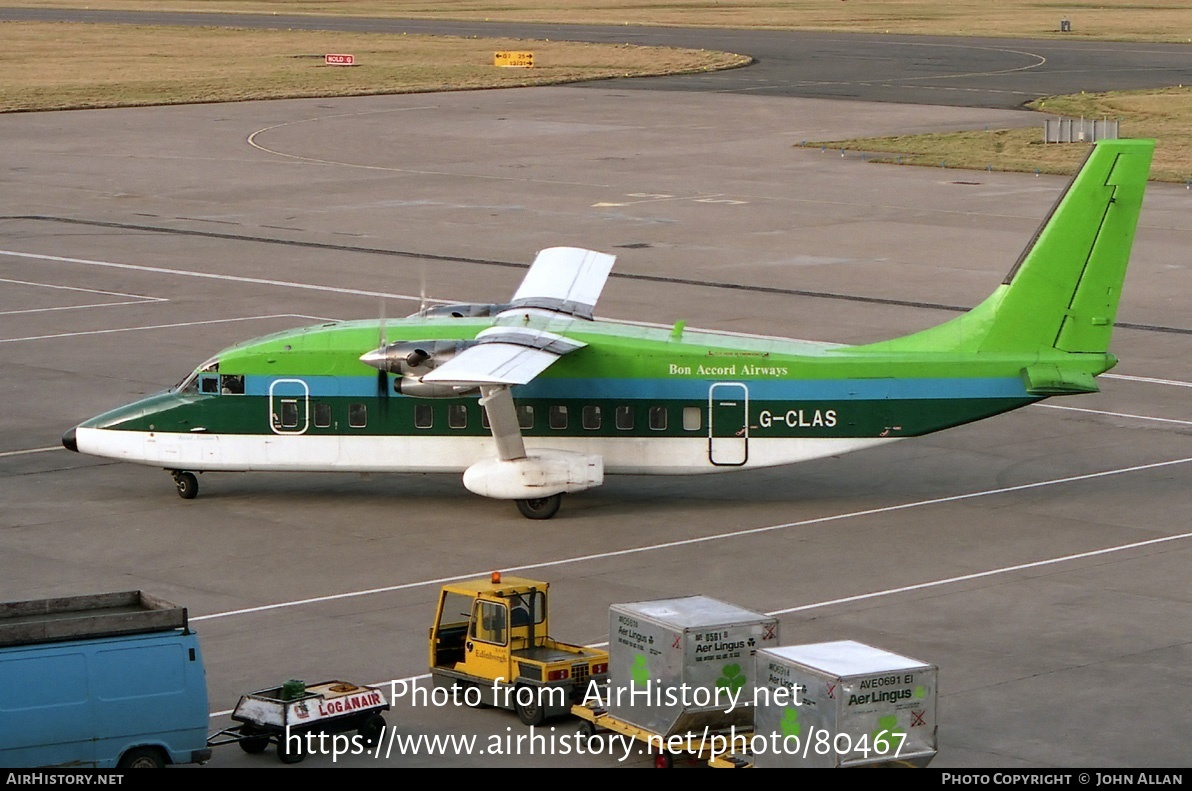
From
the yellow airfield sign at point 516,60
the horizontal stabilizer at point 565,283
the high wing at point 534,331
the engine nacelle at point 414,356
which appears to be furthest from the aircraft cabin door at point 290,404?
the yellow airfield sign at point 516,60

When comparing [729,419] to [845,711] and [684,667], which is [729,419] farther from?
[845,711]

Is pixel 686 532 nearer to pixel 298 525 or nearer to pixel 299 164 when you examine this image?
pixel 298 525

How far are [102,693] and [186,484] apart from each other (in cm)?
1579

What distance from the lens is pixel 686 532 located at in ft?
110

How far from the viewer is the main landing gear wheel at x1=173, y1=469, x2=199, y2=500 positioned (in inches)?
1423

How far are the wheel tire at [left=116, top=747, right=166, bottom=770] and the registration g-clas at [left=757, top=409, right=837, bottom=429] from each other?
16.5 meters

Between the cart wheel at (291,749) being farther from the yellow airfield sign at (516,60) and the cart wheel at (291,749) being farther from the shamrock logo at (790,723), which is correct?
the yellow airfield sign at (516,60)

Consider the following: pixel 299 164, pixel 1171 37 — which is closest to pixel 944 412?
pixel 299 164

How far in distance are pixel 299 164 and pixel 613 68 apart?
49134 millimetres

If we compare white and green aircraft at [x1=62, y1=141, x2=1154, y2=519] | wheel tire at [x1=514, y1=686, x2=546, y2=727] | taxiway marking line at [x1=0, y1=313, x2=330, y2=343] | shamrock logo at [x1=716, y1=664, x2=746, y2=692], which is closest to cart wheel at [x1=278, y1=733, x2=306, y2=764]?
wheel tire at [x1=514, y1=686, x2=546, y2=727]

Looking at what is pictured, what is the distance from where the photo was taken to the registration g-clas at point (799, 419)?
34.5m

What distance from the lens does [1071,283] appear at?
34.7 metres

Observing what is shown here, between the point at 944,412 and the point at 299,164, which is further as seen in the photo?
the point at 299,164
